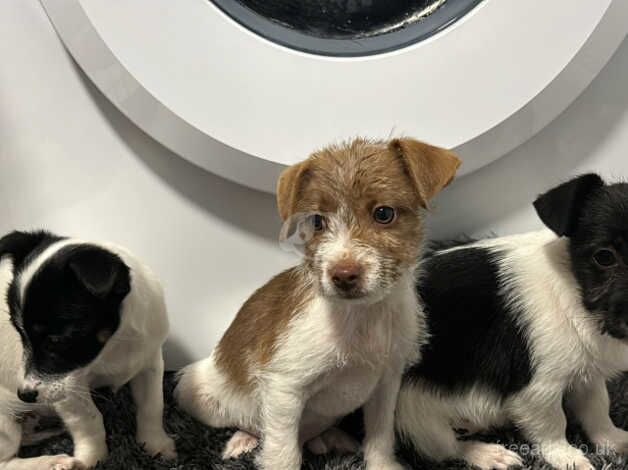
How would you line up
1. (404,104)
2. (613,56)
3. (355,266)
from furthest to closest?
(613,56)
(404,104)
(355,266)

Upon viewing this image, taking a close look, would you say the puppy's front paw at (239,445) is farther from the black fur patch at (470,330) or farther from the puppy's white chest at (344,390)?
the black fur patch at (470,330)

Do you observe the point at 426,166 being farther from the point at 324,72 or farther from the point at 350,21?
the point at 350,21

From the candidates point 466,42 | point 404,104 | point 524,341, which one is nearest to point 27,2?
point 404,104

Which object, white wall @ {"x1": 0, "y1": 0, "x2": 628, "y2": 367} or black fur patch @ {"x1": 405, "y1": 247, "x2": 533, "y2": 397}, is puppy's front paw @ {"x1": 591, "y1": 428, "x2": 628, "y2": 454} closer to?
black fur patch @ {"x1": 405, "y1": 247, "x2": 533, "y2": 397}

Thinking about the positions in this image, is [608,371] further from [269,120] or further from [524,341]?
[269,120]

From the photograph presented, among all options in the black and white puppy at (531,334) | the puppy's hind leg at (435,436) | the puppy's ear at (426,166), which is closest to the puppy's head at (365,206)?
the puppy's ear at (426,166)

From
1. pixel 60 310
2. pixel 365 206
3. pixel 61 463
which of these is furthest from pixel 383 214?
pixel 61 463

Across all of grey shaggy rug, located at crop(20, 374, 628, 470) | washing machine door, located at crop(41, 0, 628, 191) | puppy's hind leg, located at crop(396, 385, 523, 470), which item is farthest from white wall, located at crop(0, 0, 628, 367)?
puppy's hind leg, located at crop(396, 385, 523, 470)

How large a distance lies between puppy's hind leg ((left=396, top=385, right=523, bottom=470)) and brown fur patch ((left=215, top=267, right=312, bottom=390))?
32 cm

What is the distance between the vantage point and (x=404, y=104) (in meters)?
1.37

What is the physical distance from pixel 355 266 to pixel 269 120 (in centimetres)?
49

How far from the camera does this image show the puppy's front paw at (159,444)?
4.37 feet

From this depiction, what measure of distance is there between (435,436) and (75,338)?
721 millimetres

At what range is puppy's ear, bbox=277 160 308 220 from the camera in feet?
3.50
